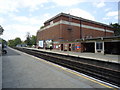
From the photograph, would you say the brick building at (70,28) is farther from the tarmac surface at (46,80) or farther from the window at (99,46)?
the tarmac surface at (46,80)

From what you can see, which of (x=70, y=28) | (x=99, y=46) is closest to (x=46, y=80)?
(x=99, y=46)

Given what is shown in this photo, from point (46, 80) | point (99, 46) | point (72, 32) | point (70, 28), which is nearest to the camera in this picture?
point (46, 80)

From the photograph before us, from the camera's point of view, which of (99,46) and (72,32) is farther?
(72,32)

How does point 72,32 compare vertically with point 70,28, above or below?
below

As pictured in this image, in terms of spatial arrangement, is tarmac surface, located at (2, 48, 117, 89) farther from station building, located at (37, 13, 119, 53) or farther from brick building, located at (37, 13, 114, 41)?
brick building, located at (37, 13, 114, 41)

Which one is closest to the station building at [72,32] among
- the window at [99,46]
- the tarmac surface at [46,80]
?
the window at [99,46]

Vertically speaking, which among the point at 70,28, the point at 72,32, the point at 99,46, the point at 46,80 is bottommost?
the point at 46,80

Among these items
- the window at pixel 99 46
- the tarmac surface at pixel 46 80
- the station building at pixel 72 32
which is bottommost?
the tarmac surface at pixel 46 80

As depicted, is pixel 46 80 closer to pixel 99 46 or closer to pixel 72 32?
pixel 99 46

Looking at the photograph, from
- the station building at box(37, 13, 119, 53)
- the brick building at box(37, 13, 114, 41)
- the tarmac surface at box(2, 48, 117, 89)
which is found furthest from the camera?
the brick building at box(37, 13, 114, 41)

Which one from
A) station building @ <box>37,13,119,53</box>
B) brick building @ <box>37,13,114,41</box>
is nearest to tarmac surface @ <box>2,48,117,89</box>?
station building @ <box>37,13,119,53</box>

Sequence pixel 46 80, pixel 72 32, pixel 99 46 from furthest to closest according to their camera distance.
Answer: pixel 72 32 < pixel 99 46 < pixel 46 80

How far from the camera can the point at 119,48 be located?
20.7 m

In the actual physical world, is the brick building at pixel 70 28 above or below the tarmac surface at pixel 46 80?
above
